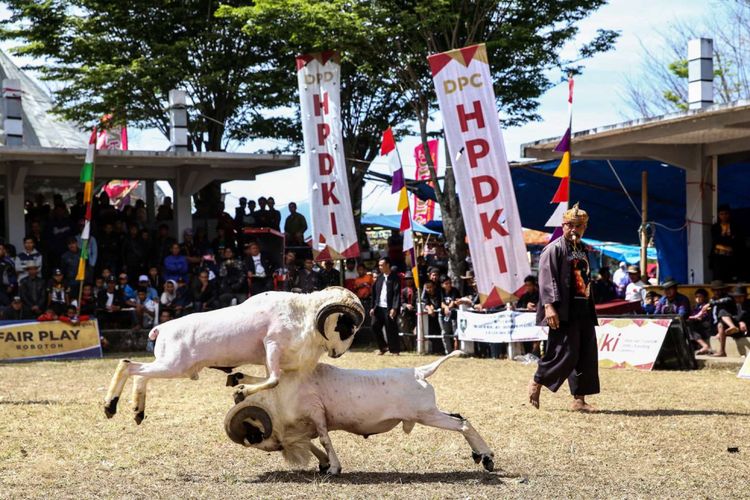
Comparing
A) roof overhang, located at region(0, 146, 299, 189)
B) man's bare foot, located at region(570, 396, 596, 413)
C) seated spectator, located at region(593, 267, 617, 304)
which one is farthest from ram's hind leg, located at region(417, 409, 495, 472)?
roof overhang, located at region(0, 146, 299, 189)

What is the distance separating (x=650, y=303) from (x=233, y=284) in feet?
24.7

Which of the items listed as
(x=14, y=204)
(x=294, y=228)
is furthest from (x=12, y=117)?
(x=294, y=228)

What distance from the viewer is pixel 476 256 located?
1490cm

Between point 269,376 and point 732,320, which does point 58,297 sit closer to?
point 732,320

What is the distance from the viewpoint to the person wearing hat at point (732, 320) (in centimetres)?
1600

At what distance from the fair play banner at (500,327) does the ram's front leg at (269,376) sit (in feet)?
32.4

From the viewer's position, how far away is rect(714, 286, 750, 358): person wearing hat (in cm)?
1600

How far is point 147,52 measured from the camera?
2800cm

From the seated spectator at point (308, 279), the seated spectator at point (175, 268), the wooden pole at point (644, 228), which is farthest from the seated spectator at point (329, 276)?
the wooden pole at point (644, 228)

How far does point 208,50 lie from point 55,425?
19.2 m

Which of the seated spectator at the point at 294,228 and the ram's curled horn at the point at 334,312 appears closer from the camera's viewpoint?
the ram's curled horn at the point at 334,312

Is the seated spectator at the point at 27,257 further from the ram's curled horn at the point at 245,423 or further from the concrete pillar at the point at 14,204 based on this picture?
the ram's curled horn at the point at 245,423

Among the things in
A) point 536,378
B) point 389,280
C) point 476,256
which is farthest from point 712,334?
point 536,378

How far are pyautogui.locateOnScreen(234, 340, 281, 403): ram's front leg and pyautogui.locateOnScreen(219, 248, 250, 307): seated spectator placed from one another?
1329 centimetres
